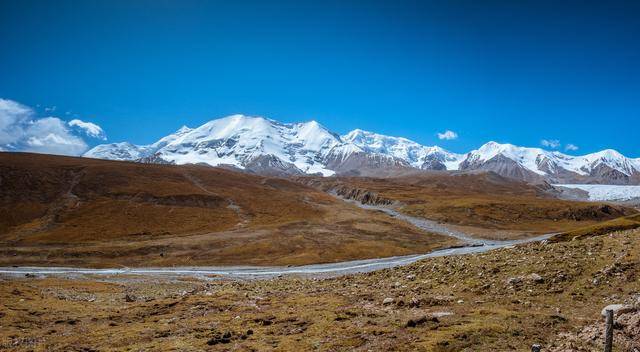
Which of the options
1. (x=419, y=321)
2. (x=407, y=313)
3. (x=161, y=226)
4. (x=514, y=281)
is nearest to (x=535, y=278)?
(x=514, y=281)

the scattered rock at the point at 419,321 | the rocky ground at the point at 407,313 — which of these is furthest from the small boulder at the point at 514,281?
the scattered rock at the point at 419,321

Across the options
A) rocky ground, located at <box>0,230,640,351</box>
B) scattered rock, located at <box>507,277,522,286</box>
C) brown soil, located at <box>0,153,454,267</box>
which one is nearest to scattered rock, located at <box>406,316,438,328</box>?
rocky ground, located at <box>0,230,640,351</box>

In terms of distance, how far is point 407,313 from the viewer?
25.5 m

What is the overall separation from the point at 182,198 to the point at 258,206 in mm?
30962

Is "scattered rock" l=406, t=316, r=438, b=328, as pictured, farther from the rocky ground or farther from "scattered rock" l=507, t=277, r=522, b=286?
"scattered rock" l=507, t=277, r=522, b=286

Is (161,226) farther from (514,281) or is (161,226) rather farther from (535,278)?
(535,278)

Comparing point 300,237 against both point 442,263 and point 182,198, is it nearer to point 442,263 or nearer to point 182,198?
point 182,198

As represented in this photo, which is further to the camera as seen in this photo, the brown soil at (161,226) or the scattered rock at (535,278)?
the brown soil at (161,226)

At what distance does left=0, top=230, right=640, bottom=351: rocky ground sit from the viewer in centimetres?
1998

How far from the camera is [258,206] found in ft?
609

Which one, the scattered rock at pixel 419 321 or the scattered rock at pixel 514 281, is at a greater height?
the scattered rock at pixel 514 281

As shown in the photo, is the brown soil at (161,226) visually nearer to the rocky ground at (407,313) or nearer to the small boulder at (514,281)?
the rocky ground at (407,313)

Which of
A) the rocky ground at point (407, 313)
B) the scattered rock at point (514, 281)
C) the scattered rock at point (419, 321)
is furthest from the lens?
the scattered rock at point (514, 281)

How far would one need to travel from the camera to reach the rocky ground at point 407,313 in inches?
787
